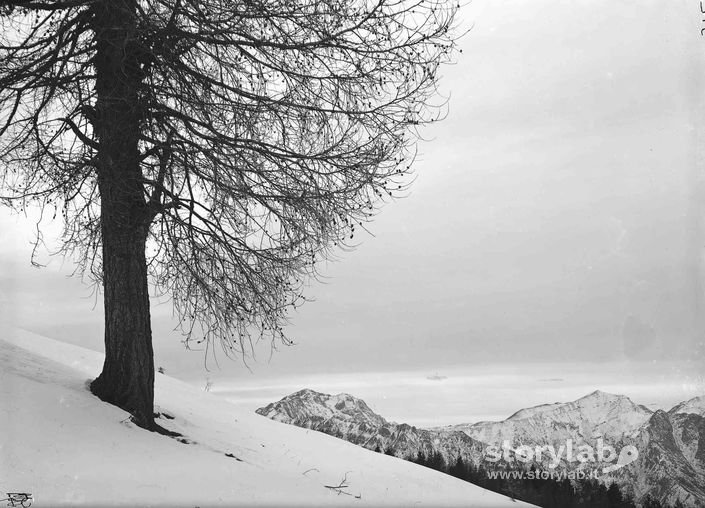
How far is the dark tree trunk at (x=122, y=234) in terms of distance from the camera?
8969mm

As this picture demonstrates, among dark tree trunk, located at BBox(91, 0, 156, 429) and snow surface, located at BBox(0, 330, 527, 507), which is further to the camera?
dark tree trunk, located at BBox(91, 0, 156, 429)

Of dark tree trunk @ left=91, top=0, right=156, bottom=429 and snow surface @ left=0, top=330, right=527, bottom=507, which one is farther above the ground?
dark tree trunk @ left=91, top=0, right=156, bottom=429

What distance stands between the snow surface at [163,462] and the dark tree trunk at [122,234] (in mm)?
503

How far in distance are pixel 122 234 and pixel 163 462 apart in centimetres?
331

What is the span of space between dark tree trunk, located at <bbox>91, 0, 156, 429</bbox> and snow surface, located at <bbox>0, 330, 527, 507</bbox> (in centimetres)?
50

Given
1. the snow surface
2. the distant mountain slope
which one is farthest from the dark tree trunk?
the distant mountain slope

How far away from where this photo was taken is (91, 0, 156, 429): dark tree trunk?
8969 millimetres

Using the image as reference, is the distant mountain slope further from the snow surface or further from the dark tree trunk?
the dark tree trunk

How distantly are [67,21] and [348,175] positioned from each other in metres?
4.70

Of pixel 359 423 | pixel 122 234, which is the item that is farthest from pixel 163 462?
pixel 359 423

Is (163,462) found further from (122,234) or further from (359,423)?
(359,423)

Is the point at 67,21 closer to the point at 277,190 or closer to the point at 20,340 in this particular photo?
the point at 277,190

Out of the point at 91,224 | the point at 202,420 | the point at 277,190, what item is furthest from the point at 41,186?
the point at 202,420

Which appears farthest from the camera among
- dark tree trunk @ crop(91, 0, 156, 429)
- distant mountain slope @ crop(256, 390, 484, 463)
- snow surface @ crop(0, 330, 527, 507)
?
distant mountain slope @ crop(256, 390, 484, 463)
